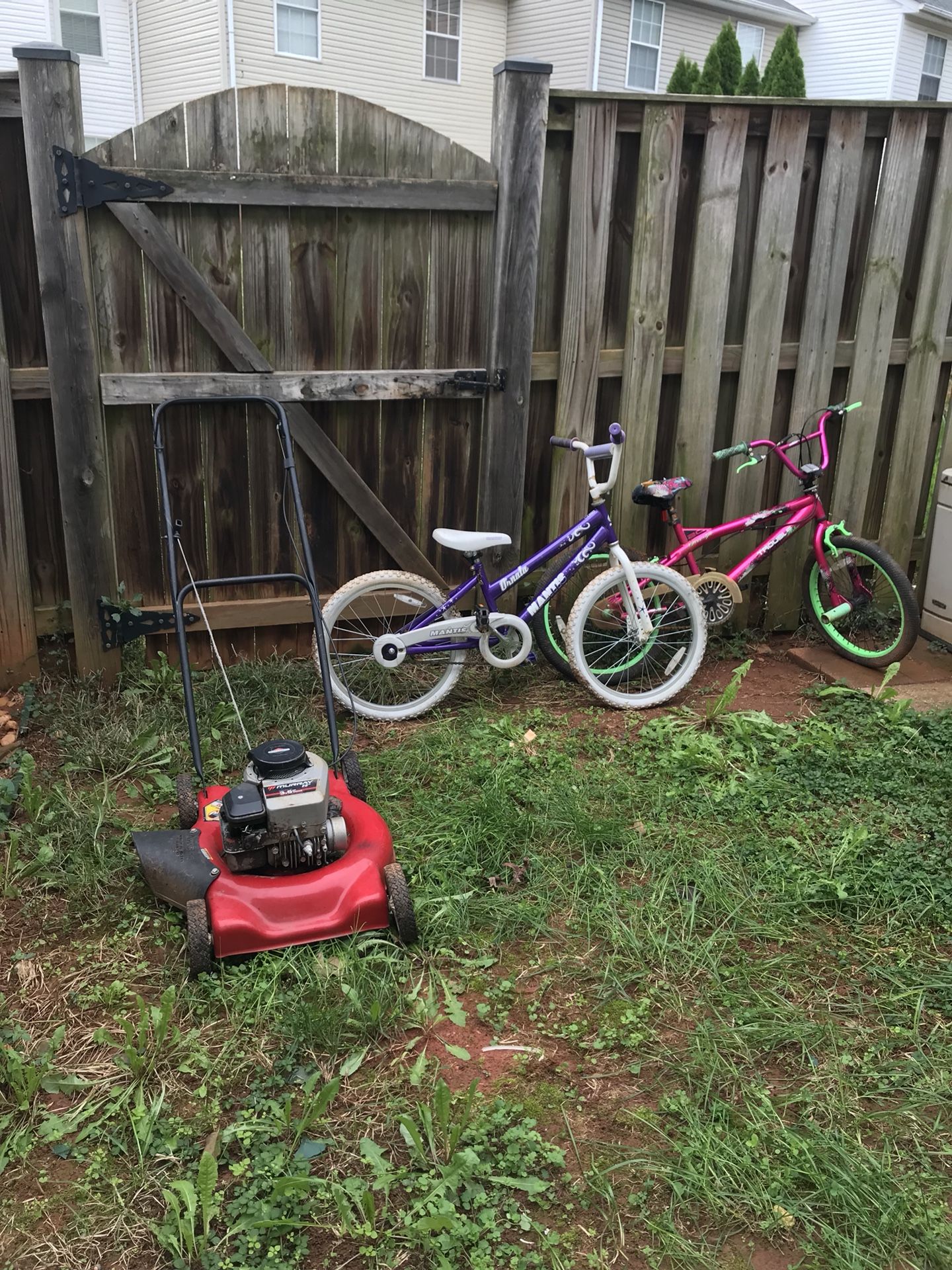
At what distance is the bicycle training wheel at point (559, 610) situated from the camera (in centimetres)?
470

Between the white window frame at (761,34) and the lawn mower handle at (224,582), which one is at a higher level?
the white window frame at (761,34)

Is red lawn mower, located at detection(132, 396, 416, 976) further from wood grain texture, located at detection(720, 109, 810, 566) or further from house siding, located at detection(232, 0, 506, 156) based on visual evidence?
house siding, located at detection(232, 0, 506, 156)

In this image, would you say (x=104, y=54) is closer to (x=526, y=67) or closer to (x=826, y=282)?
(x=526, y=67)

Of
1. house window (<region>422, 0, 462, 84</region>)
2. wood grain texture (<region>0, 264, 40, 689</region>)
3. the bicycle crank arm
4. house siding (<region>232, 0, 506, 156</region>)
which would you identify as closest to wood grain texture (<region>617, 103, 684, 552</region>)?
the bicycle crank arm

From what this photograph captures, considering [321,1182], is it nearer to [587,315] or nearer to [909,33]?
[587,315]

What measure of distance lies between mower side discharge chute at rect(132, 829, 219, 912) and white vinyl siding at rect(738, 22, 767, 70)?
70.8ft

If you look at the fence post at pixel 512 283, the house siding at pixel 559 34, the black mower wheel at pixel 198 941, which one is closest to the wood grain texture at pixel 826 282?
the fence post at pixel 512 283

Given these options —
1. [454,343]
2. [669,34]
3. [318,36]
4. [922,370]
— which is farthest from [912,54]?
[454,343]

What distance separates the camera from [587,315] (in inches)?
187

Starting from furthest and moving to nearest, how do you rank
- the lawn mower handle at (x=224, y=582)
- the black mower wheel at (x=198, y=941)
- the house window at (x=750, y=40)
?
the house window at (x=750, y=40)
the lawn mower handle at (x=224, y=582)
the black mower wheel at (x=198, y=941)

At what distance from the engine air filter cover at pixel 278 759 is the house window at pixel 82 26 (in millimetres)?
15924

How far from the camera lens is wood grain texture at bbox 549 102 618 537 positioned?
4.54 metres

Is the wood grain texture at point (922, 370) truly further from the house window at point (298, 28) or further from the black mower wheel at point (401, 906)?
the house window at point (298, 28)

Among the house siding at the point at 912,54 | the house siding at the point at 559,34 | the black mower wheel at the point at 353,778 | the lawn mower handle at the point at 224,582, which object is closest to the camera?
the lawn mower handle at the point at 224,582
